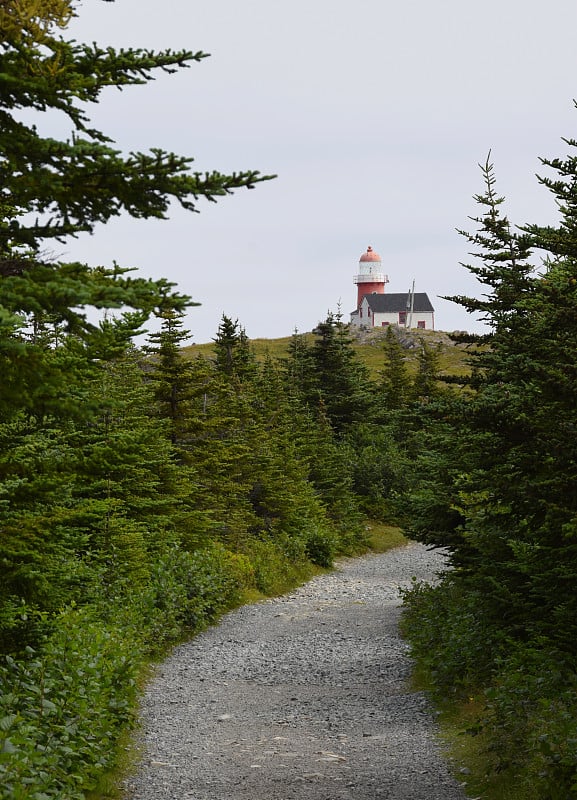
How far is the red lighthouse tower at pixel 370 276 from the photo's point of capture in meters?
146

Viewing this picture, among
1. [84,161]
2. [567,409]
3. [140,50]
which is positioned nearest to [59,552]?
[84,161]

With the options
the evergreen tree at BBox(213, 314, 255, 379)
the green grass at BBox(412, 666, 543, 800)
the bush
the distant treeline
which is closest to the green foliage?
the green grass at BBox(412, 666, 543, 800)

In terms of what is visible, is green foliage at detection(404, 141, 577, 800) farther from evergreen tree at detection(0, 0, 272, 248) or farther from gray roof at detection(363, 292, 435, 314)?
gray roof at detection(363, 292, 435, 314)

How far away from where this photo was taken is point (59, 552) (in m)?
9.41

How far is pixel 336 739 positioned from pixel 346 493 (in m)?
33.8

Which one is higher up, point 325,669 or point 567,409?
point 567,409

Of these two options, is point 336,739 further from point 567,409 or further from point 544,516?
point 567,409

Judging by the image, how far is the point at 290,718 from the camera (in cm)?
1355

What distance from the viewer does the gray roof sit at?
140000 millimetres

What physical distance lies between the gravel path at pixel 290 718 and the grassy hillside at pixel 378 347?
3228 inches

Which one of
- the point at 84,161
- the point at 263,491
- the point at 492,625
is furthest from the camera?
the point at 263,491

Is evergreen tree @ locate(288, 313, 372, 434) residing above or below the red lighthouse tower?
below

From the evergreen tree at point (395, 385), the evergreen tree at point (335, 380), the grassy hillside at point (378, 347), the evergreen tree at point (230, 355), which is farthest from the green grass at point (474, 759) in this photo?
the grassy hillside at point (378, 347)

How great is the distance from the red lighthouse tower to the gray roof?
3918mm
